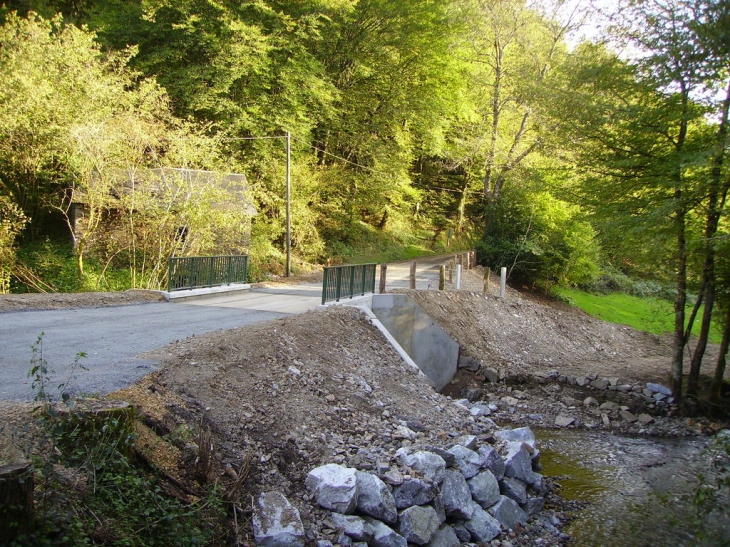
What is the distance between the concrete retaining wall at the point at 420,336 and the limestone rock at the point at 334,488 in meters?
9.07

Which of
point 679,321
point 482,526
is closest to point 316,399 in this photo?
point 482,526

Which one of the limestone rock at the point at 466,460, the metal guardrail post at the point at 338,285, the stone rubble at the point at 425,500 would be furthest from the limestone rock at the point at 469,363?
the limestone rock at the point at 466,460

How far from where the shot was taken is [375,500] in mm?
6273

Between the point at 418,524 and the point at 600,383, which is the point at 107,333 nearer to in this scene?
the point at 418,524

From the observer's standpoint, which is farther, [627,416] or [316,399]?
[627,416]

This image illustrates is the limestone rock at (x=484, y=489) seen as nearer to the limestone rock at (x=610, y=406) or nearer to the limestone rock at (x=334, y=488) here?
the limestone rock at (x=334, y=488)

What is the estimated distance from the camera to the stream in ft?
24.7

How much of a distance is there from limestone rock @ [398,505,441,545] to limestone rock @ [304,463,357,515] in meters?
0.65

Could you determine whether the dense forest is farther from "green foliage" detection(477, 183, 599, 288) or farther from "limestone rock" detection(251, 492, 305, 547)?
"limestone rock" detection(251, 492, 305, 547)

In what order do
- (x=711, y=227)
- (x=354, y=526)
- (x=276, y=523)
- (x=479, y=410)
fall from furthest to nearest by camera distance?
1. (x=711, y=227)
2. (x=479, y=410)
3. (x=354, y=526)
4. (x=276, y=523)

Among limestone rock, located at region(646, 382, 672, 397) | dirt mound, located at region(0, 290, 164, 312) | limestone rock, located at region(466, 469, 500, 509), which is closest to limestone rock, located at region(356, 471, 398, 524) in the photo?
limestone rock, located at region(466, 469, 500, 509)

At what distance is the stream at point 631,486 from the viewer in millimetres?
7523

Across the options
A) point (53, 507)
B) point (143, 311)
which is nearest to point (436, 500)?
point (53, 507)

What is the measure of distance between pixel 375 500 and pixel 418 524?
0.60 m
